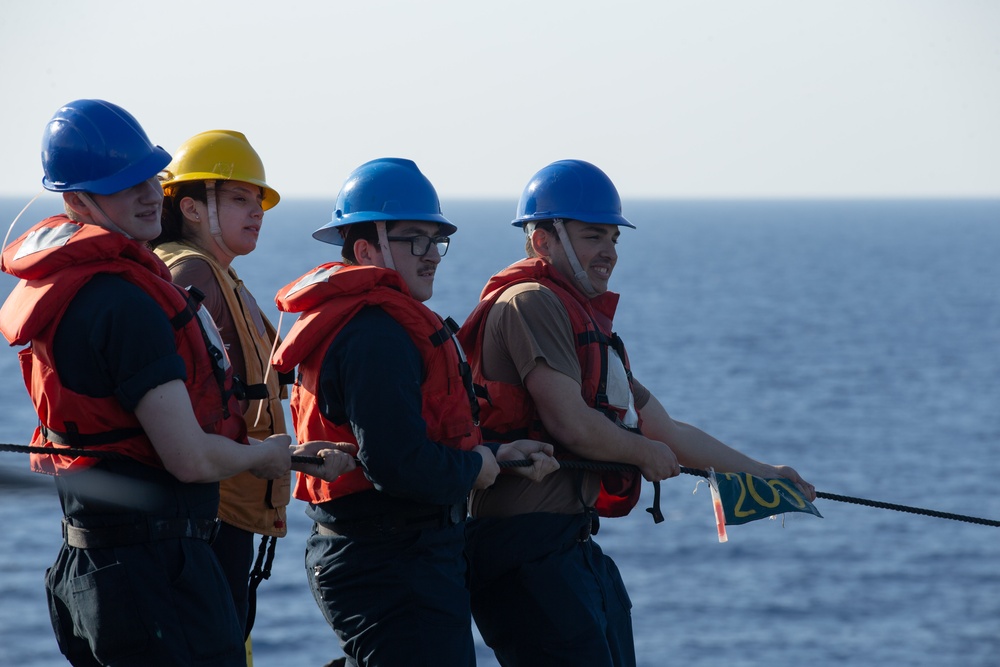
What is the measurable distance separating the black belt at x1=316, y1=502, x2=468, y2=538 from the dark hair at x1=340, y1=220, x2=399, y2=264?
94 cm

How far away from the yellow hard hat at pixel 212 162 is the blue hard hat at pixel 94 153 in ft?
4.01

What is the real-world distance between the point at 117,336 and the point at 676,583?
2448 centimetres

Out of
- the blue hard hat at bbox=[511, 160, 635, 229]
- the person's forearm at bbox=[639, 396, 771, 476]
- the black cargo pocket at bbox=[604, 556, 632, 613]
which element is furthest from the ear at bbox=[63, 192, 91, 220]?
the person's forearm at bbox=[639, 396, 771, 476]

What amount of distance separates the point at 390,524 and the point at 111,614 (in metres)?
1.01

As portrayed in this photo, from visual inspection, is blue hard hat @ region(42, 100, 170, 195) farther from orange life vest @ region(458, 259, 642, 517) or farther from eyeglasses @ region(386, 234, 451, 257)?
orange life vest @ region(458, 259, 642, 517)

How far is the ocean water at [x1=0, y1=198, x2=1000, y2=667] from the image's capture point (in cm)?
2394

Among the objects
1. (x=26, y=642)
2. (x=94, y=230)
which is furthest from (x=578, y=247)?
(x=26, y=642)

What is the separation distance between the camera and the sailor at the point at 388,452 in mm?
4121

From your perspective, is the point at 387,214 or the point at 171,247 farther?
the point at 171,247

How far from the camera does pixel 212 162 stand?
517 cm

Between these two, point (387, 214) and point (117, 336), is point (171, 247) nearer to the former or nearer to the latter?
point (387, 214)

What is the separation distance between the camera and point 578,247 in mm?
5266

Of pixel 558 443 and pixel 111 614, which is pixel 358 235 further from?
pixel 111 614

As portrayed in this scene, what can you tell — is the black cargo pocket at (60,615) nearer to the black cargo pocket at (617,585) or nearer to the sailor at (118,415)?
the sailor at (118,415)
